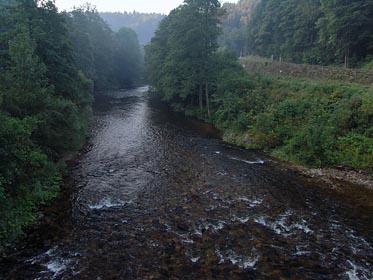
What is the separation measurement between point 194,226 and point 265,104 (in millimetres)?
19365

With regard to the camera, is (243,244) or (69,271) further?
(243,244)

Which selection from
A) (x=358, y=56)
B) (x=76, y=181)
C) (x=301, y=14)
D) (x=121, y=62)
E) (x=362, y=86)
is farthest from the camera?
(x=121, y=62)

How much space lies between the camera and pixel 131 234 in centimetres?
1227

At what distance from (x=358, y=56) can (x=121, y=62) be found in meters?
58.5

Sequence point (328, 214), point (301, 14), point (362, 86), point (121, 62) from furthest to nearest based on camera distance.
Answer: point (121, 62), point (301, 14), point (362, 86), point (328, 214)


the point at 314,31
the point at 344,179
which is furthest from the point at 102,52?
the point at 344,179

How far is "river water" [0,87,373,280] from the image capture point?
10.3m

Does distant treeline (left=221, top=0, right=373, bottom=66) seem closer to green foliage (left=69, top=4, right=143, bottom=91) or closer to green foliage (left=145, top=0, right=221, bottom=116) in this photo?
green foliage (left=145, top=0, right=221, bottom=116)

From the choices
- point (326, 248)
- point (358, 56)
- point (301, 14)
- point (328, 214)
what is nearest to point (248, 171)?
point (328, 214)

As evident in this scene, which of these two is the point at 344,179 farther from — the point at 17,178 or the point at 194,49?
the point at 194,49

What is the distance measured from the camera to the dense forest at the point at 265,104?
68.2 feet

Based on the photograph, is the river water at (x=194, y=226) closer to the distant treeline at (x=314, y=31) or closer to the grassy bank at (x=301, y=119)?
the grassy bank at (x=301, y=119)

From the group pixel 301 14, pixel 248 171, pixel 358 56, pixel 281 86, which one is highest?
pixel 301 14

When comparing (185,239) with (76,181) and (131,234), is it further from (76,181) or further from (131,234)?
(76,181)
